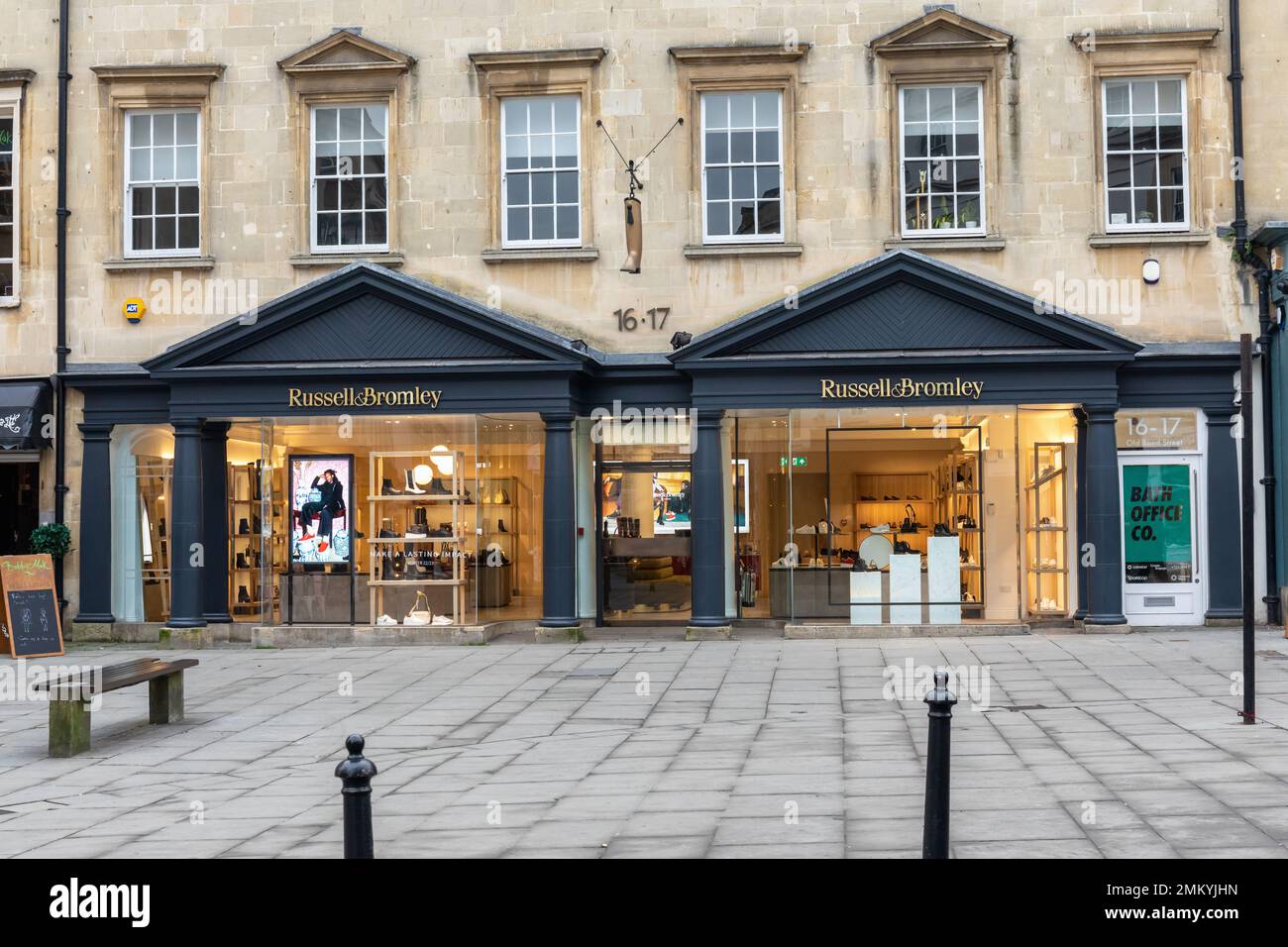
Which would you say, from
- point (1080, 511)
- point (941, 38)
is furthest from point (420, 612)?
point (941, 38)

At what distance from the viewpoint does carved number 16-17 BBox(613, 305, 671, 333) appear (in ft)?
68.1

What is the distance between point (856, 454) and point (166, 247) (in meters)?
10.3

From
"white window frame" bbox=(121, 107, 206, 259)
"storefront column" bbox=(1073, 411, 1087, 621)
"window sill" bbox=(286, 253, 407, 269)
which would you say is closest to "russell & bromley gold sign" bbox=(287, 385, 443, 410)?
"window sill" bbox=(286, 253, 407, 269)

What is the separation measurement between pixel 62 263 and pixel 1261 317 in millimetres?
16656

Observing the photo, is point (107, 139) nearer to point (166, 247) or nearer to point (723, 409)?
point (166, 247)

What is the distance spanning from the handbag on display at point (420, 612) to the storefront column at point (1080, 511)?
8764 millimetres

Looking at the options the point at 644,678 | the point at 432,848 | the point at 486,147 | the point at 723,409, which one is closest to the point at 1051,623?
the point at 723,409

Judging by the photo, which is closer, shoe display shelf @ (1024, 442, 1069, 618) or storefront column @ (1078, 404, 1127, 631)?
storefront column @ (1078, 404, 1127, 631)

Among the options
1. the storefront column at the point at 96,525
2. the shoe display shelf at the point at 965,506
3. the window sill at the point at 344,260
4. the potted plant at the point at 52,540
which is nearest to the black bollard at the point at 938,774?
the shoe display shelf at the point at 965,506

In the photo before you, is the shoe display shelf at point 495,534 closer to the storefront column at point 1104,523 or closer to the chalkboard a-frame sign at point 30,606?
the chalkboard a-frame sign at point 30,606

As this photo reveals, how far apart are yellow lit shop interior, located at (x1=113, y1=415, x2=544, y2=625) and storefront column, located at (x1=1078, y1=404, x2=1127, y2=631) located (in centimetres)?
741

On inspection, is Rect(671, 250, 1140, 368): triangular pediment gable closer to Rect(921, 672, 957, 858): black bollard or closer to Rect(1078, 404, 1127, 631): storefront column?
Rect(1078, 404, 1127, 631): storefront column

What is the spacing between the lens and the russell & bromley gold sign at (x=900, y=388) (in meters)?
19.7

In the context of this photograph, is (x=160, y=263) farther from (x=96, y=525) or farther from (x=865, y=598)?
(x=865, y=598)
